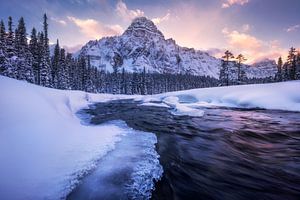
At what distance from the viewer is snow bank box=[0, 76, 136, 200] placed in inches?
131

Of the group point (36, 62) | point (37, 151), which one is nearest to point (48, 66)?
point (36, 62)

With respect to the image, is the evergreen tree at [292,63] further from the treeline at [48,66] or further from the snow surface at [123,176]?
the snow surface at [123,176]

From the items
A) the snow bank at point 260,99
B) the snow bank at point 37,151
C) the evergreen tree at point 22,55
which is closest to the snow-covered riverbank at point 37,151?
the snow bank at point 37,151

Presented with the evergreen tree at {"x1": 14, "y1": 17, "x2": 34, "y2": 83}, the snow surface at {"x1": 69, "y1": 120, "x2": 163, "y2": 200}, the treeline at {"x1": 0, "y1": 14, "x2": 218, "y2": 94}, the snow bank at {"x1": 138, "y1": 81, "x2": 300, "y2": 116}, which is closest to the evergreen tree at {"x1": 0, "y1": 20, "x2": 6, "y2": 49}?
the treeline at {"x1": 0, "y1": 14, "x2": 218, "y2": 94}

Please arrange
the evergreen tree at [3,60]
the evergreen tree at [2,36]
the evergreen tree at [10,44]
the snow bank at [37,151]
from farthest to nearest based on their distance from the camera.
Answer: the evergreen tree at [10,44]
the evergreen tree at [2,36]
the evergreen tree at [3,60]
the snow bank at [37,151]

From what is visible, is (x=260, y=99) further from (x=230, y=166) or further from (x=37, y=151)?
(x=37, y=151)

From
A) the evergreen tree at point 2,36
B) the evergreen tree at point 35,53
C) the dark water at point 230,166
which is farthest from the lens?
the evergreen tree at point 35,53

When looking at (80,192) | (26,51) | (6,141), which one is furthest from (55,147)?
(26,51)

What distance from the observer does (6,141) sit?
419cm

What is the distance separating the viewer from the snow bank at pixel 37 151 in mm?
3322

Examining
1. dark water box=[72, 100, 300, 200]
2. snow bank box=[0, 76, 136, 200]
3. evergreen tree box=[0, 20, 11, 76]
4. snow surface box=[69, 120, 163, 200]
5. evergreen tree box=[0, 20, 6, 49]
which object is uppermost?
evergreen tree box=[0, 20, 6, 49]

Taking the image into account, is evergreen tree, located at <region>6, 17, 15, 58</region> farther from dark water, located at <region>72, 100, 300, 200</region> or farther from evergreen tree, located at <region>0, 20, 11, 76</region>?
dark water, located at <region>72, 100, 300, 200</region>

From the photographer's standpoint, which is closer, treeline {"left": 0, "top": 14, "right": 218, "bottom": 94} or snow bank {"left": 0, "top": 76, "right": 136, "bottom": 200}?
snow bank {"left": 0, "top": 76, "right": 136, "bottom": 200}

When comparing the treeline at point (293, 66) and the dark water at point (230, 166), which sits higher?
the treeline at point (293, 66)
